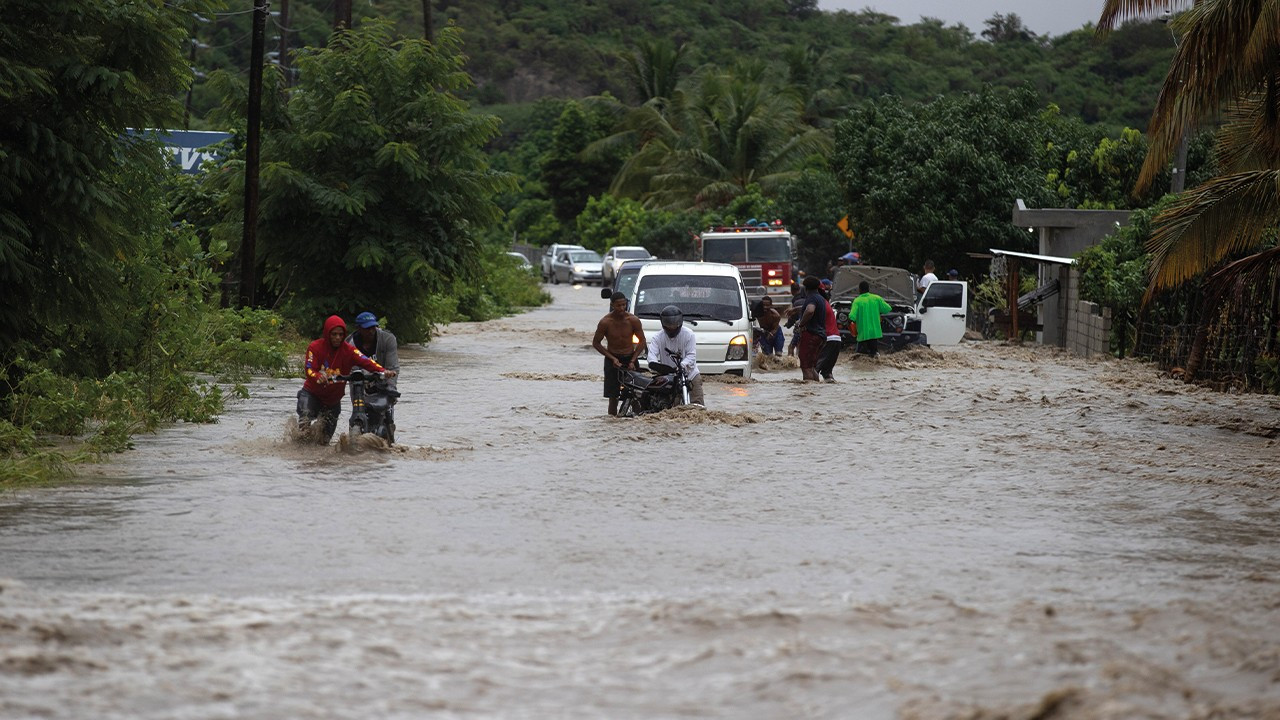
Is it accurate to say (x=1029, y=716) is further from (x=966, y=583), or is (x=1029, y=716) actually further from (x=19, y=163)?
(x=19, y=163)

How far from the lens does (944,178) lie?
3909 cm

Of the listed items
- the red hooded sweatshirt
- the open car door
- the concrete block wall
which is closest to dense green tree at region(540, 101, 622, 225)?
the concrete block wall

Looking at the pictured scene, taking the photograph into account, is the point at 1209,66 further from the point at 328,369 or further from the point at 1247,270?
the point at 328,369

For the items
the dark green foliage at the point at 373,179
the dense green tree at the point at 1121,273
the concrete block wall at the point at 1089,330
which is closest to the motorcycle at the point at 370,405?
the dark green foliage at the point at 373,179

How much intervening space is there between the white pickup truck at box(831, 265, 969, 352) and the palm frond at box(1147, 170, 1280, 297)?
1210cm

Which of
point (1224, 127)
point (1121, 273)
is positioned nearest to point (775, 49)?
point (1121, 273)

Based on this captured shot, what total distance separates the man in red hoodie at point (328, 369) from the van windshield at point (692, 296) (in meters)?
7.74

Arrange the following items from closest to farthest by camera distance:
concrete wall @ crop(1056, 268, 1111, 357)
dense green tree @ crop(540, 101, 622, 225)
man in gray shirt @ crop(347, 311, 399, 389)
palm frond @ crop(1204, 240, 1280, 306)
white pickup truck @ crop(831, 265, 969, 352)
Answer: man in gray shirt @ crop(347, 311, 399, 389), palm frond @ crop(1204, 240, 1280, 306), concrete wall @ crop(1056, 268, 1111, 357), white pickup truck @ crop(831, 265, 969, 352), dense green tree @ crop(540, 101, 622, 225)

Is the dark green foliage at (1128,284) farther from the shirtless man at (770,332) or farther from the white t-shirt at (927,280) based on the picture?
the shirtless man at (770,332)

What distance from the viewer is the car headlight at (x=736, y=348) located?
70.8 ft

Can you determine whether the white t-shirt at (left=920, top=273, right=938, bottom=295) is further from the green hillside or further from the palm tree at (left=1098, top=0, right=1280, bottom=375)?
the green hillside

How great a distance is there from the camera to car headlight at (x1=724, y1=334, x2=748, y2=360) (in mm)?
21594

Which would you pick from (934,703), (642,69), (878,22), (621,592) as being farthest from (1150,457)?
(878,22)

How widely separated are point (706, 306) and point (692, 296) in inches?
11.4
